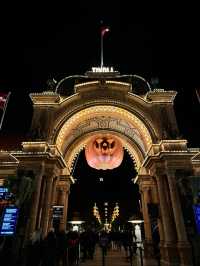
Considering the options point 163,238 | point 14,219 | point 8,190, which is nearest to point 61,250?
point 14,219

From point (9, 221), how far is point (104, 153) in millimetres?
9360

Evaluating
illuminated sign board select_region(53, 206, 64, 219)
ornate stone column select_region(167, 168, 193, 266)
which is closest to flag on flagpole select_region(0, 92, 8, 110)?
illuminated sign board select_region(53, 206, 64, 219)

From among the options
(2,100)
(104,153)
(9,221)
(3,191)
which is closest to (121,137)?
(104,153)

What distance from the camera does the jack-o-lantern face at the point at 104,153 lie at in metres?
19.9

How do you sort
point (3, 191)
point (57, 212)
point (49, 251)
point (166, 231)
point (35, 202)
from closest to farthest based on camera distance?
point (49, 251), point (3, 191), point (166, 231), point (35, 202), point (57, 212)

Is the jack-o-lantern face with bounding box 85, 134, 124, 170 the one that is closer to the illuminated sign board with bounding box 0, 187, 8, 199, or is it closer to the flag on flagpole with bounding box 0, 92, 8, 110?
the illuminated sign board with bounding box 0, 187, 8, 199

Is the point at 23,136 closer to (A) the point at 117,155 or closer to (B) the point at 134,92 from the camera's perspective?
(A) the point at 117,155

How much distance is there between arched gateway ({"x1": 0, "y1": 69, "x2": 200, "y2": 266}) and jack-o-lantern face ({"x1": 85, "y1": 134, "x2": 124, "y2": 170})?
2.49 m

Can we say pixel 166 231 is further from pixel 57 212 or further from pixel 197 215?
pixel 57 212

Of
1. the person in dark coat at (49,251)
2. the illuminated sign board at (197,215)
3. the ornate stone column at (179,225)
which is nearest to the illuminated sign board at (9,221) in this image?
the person in dark coat at (49,251)

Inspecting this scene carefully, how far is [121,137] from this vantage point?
83.0ft

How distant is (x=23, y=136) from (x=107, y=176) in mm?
23138

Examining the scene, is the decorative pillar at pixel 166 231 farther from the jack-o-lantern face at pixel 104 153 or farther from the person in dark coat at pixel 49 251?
the person in dark coat at pixel 49 251

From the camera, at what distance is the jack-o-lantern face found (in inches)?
784
